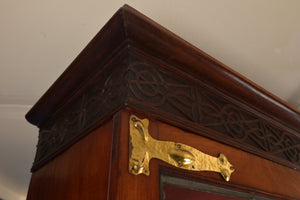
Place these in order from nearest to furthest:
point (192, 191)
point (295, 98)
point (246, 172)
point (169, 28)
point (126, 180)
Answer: point (126, 180) → point (192, 191) → point (246, 172) → point (169, 28) → point (295, 98)

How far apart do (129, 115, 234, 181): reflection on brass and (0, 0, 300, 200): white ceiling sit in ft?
1.48

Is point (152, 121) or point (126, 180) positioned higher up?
point (152, 121)

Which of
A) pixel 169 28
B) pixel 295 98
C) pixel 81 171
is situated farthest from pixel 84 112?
pixel 295 98

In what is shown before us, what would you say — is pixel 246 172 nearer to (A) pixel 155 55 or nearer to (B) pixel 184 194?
(B) pixel 184 194

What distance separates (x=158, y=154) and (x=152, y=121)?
0.09 m

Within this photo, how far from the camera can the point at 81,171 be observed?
27.2 inches

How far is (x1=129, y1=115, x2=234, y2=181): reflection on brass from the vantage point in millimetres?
576

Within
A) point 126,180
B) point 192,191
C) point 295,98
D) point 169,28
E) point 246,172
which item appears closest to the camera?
point 126,180

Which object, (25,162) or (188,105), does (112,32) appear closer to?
(188,105)

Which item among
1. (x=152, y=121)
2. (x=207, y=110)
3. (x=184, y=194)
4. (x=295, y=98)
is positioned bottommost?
(x=184, y=194)

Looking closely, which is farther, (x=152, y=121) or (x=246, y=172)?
(x=246, y=172)

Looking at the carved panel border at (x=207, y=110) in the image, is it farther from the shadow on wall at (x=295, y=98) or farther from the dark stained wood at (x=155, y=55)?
the shadow on wall at (x=295, y=98)

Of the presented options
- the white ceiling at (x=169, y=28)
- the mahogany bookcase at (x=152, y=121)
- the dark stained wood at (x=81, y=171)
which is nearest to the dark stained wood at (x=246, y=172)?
the mahogany bookcase at (x=152, y=121)


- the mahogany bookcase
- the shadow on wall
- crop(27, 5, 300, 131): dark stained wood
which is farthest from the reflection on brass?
the shadow on wall
